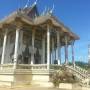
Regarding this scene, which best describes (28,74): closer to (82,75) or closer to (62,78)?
(62,78)

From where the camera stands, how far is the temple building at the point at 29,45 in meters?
21.0

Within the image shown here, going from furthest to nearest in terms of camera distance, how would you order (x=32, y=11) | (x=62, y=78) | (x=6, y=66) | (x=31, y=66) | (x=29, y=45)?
(x=32, y=11) < (x=29, y=45) < (x=31, y=66) < (x=6, y=66) < (x=62, y=78)

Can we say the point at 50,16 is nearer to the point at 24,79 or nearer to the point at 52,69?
the point at 52,69

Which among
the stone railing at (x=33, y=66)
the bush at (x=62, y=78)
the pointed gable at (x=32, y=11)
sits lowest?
the bush at (x=62, y=78)

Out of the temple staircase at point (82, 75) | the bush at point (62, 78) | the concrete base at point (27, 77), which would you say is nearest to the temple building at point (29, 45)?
the concrete base at point (27, 77)

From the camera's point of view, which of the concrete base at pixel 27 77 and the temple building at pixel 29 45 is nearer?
the concrete base at pixel 27 77

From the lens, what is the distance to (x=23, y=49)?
25.1m

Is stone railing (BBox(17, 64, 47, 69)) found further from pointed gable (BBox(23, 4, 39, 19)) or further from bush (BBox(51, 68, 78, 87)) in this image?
pointed gable (BBox(23, 4, 39, 19))

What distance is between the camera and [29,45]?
25547mm

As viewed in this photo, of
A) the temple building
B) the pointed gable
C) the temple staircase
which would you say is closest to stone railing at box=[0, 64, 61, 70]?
the temple building

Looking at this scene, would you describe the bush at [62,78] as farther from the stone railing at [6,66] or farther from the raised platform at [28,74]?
the stone railing at [6,66]

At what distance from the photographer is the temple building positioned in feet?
68.9

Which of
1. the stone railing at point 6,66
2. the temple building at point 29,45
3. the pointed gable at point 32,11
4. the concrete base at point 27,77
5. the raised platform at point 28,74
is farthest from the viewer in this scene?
the pointed gable at point 32,11

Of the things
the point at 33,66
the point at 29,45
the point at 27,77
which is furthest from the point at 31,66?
the point at 29,45
